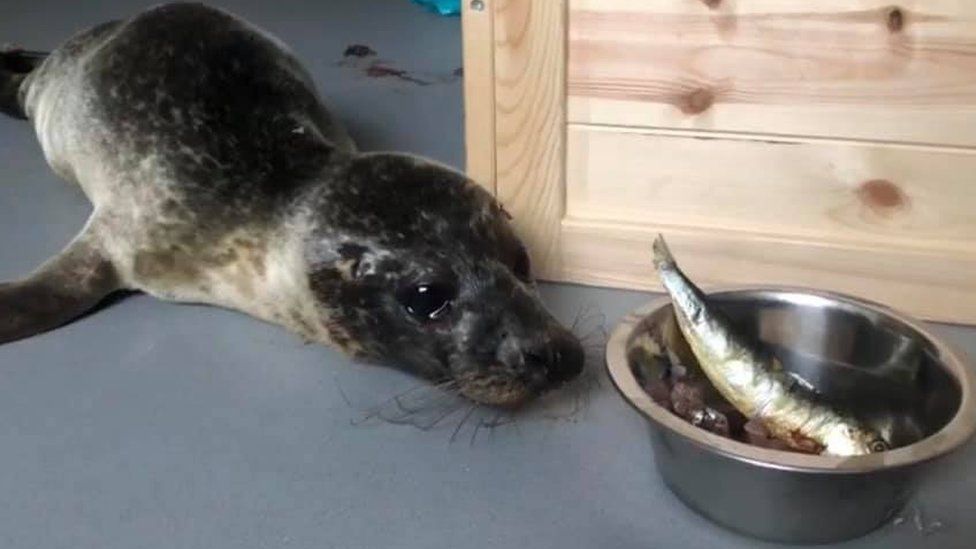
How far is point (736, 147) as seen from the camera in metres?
1.56

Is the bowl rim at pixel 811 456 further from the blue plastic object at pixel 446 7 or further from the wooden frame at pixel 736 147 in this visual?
the blue plastic object at pixel 446 7

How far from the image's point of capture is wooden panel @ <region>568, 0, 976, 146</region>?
56.9 inches

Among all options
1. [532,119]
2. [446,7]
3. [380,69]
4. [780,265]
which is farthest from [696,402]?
[446,7]

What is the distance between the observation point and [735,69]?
1.52 m

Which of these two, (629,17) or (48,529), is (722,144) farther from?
(48,529)

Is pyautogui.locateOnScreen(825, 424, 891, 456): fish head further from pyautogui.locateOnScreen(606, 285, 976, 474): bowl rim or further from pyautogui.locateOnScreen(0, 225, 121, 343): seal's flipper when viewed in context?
pyautogui.locateOnScreen(0, 225, 121, 343): seal's flipper

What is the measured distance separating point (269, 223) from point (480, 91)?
0.33 metres

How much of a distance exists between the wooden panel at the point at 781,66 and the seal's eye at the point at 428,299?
1.19ft

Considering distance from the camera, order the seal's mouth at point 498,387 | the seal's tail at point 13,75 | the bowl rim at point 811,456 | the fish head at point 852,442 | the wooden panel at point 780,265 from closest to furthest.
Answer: the bowl rim at point 811,456
the fish head at point 852,442
the seal's mouth at point 498,387
the wooden panel at point 780,265
the seal's tail at point 13,75

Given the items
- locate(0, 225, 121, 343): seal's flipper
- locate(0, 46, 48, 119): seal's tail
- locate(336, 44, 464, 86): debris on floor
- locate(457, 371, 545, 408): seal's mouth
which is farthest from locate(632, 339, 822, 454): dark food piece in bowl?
locate(0, 46, 48, 119): seal's tail

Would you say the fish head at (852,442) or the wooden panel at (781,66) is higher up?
the wooden panel at (781,66)

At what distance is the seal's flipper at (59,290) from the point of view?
156 cm

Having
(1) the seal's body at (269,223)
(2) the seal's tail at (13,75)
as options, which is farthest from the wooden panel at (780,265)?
(2) the seal's tail at (13,75)

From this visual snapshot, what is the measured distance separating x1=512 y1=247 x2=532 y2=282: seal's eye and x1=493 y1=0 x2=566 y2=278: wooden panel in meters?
0.21
